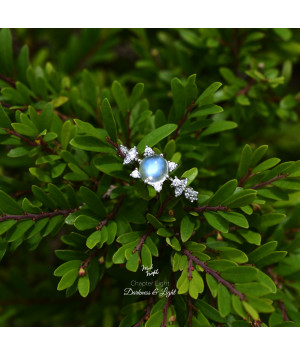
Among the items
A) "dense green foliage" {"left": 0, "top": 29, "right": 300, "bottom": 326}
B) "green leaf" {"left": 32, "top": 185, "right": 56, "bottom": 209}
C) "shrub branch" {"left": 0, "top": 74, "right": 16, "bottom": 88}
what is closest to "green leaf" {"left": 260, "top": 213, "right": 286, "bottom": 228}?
"dense green foliage" {"left": 0, "top": 29, "right": 300, "bottom": 326}

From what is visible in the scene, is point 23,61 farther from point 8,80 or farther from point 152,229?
point 152,229

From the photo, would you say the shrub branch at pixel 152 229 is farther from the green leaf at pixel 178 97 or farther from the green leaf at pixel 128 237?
the green leaf at pixel 178 97

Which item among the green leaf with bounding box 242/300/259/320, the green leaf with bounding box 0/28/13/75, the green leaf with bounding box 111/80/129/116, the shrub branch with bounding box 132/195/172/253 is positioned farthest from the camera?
the green leaf with bounding box 0/28/13/75

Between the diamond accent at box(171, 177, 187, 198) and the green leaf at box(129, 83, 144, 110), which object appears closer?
the diamond accent at box(171, 177, 187, 198)

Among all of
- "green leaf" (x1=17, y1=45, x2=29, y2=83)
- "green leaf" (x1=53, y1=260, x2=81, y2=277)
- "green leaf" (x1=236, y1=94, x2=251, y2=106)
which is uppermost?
"green leaf" (x1=17, y1=45, x2=29, y2=83)

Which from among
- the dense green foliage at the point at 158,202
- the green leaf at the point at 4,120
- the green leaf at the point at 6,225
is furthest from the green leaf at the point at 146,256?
the green leaf at the point at 4,120

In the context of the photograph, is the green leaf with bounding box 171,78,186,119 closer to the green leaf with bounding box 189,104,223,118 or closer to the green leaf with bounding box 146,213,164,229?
the green leaf with bounding box 189,104,223,118

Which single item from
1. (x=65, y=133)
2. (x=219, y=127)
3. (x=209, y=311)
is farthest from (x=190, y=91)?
(x=209, y=311)
